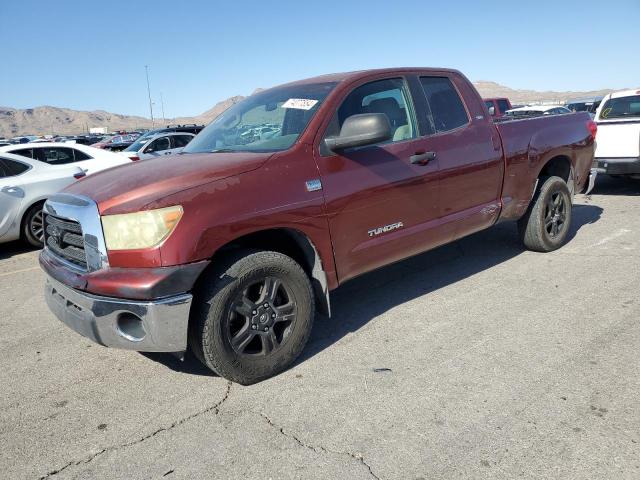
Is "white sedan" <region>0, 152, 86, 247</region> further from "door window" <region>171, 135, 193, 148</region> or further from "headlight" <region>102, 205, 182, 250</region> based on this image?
"door window" <region>171, 135, 193, 148</region>

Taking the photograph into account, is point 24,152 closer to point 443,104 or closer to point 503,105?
point 443,104

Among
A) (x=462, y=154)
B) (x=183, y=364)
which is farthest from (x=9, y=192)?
(x=462, y=154)

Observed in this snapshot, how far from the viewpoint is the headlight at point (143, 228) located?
9.42 feet

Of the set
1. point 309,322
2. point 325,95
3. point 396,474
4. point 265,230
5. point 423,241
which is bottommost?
point 396,474

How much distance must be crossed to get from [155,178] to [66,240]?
709 mm

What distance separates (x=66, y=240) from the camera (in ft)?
10.8

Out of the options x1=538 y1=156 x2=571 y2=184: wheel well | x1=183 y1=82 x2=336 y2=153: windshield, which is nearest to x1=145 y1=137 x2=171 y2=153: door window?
x1=183 y1=82 x2=336 y2=153: windshield

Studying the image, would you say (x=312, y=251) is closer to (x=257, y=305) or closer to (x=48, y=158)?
(x=257, y=305)

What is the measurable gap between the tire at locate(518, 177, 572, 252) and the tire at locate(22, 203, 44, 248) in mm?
6511

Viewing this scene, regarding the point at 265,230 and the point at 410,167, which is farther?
the point at 410,167

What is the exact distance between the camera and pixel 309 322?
136 inches

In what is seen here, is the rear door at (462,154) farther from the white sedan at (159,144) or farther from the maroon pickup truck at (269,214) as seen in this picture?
the white sedan at (159,144)

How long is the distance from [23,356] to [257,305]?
1.98m

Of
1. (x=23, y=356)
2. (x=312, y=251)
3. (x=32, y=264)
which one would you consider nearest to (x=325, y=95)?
(x=312, y=251)
